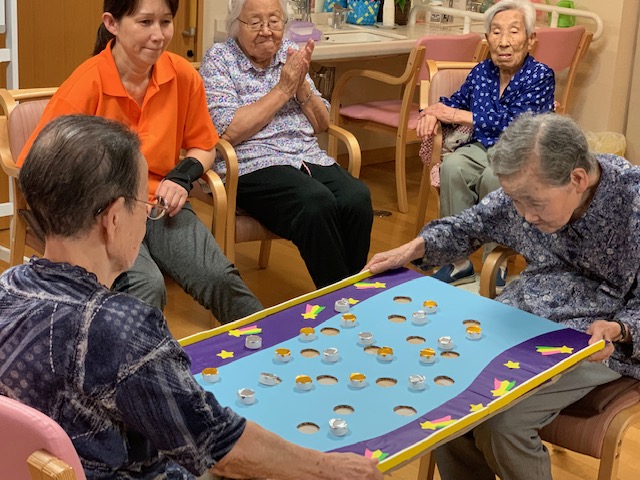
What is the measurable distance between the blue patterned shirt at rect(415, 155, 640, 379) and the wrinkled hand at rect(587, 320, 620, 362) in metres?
0.05

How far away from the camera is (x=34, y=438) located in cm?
132

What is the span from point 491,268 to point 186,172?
3.56 ft

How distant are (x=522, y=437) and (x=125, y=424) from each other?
1.04 metres

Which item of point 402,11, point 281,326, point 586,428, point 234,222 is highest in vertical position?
point 402,11

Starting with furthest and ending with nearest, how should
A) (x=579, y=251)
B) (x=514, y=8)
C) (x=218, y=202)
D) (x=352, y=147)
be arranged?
(x=514, y=8)
(x=352, y=147)
(x=218, y=202)
(x=579, y=251)

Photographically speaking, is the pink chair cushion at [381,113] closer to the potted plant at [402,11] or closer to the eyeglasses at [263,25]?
the potted plant at [402,11]

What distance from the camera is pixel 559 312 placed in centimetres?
247

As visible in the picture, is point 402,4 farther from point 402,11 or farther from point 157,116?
point 157,116

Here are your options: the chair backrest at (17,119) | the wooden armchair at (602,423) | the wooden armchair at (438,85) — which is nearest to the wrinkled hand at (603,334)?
the wooden armchair at (602,423)

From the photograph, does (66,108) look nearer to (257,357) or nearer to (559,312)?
(257,357)

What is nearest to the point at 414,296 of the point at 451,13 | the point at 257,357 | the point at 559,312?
the point at 559,312

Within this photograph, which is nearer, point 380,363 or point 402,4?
point 380,363

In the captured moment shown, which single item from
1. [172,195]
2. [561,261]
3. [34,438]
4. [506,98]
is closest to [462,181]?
[506,98]

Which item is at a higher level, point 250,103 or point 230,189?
point 250,103
